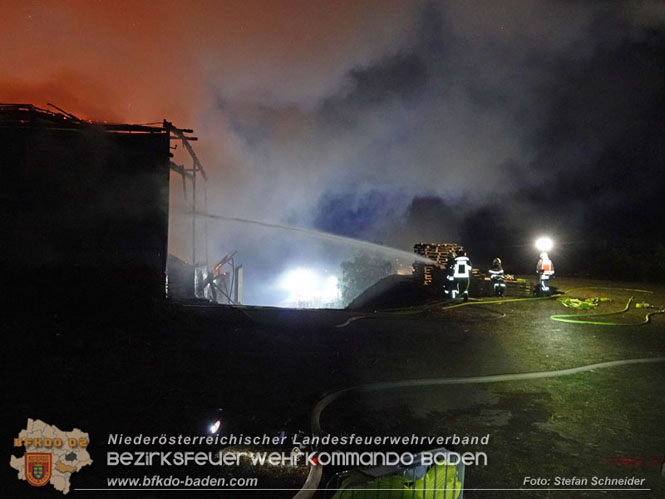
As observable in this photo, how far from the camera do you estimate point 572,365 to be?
20.1ft

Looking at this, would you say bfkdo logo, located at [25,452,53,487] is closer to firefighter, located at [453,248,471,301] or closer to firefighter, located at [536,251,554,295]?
firefighter, located at [453,248,471,301]

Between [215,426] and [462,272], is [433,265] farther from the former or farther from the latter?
[215,426]

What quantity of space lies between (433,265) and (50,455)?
13360 mm

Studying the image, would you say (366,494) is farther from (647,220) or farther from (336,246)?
(336,246)

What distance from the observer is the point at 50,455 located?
3229 mm

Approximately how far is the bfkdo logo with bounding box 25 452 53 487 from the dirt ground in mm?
97

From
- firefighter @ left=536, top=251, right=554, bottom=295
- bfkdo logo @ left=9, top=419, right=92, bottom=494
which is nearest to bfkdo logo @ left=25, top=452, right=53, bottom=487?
bfkdo logo @ left=9, top=419, right=92, bottom=494

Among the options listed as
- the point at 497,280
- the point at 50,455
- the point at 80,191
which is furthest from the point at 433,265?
the point at 50,455

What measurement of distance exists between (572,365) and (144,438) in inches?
230

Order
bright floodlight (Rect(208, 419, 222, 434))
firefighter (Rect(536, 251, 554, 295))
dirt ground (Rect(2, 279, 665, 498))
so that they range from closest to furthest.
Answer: dirt ground (Rect(2, 279, 665, 498)), bright floodlight (Rect(208, 419, 222, 434)), firefighter (Rect(536, 251, 554, 295))

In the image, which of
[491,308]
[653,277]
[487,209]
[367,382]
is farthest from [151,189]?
[487,209]

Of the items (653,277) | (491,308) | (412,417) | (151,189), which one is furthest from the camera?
(653,277)

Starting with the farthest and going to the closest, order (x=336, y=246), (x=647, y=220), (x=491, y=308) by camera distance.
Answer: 1. (x=336, y=246)
2. (x=647, y=220)
3. (x=491, y=308)

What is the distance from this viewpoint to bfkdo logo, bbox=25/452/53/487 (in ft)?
9.81
